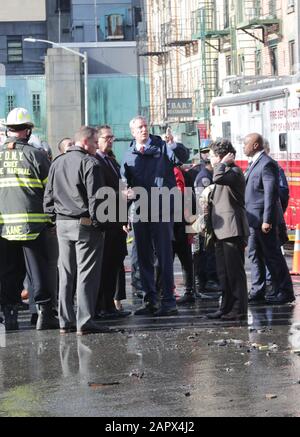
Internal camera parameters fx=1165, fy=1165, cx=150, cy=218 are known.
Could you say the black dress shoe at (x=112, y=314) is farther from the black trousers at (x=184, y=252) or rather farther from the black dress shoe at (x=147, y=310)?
the black trousers at (x=184, y=252)

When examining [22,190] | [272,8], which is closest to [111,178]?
[22,190]

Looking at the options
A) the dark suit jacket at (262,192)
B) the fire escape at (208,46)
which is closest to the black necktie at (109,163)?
the dark suit jacket at (262,192)

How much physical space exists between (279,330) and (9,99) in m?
66.2

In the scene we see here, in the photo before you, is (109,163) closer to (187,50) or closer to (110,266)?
(110,266)

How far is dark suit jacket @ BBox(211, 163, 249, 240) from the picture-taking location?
11672 millimetres

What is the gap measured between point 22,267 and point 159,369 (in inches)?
119

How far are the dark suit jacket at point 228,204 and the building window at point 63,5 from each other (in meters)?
79.1

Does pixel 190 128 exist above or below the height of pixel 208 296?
above

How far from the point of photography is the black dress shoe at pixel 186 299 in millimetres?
13488

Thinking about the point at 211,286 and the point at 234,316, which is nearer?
the point at 234,316

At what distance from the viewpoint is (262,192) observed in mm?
→ 13141

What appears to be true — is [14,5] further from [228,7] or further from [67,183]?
[67,183]

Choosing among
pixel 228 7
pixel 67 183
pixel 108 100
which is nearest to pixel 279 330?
pixel 67 183

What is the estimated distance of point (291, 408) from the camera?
7.57 m
